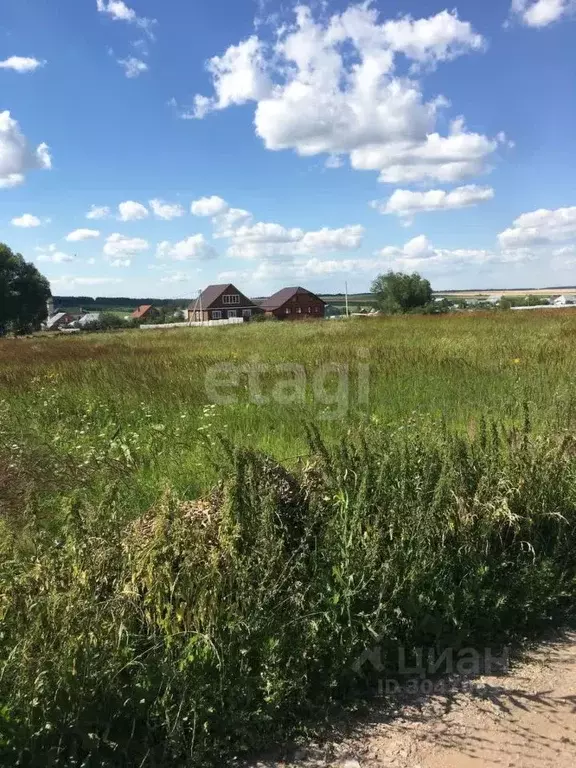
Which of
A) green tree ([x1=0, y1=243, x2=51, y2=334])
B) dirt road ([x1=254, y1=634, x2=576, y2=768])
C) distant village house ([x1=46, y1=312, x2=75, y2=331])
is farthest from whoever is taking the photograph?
distant village house ([x1=46, y1=312, x2=75, y2=331])

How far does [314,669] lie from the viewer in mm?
2434

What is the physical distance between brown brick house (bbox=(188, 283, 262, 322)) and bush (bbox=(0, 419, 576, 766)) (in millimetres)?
87128

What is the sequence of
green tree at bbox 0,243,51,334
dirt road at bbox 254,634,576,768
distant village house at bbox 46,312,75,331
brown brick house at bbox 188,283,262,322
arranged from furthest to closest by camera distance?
distant village house at bbox 46,312,75,331, brown brick house at bbox 188,283,262,322, green tree at bbox 0,243,51,334, dirt road at bbox 254,634,576,768

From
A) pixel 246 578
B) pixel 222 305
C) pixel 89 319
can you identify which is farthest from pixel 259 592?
pixel 89 319

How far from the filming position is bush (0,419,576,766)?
212 cm

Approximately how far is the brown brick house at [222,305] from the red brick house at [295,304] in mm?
3901

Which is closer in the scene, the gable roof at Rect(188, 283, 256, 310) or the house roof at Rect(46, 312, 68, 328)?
the gable roof at Rect(188, 283, 256, 310)

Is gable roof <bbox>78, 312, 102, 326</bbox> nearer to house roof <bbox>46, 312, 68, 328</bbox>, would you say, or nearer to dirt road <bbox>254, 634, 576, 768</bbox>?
house roof <bbox>46, 312, 68, 328</bbox>

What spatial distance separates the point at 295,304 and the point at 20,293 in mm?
48235

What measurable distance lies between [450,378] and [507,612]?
17.3 feet

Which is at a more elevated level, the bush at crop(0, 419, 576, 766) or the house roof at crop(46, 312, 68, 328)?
the house roof at crop(46, 312, 68, 328)

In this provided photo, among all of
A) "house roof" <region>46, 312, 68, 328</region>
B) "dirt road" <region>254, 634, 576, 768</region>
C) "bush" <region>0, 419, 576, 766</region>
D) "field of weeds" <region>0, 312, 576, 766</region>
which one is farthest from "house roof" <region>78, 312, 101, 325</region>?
"dirt road" <region>254, 634, 576, 768</region>

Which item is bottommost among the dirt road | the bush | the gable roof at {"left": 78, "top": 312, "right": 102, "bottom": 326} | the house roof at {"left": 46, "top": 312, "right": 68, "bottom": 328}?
the dirt road

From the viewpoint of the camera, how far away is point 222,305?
92.7m
